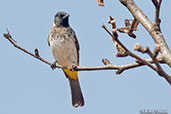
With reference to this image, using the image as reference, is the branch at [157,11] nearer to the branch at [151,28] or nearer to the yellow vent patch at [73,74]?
the branch at [151,28]

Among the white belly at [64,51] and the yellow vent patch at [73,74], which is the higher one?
the white belly at [64,51]

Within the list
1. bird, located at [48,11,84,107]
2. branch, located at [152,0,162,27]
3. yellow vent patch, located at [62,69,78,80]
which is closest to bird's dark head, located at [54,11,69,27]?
bird, located at [48,11,84,107]

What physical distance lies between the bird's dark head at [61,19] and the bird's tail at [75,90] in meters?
1.15

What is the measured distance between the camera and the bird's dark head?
7.67 metres

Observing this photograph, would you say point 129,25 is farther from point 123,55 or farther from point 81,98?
point 81,98

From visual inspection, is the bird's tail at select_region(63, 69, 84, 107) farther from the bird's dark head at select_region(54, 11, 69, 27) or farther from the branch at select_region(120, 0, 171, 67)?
the branch at select_region(120, 0, 171, 67)

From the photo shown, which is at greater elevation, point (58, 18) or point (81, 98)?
point (58, 18)

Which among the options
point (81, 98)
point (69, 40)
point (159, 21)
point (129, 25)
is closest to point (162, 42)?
point (159, 21)

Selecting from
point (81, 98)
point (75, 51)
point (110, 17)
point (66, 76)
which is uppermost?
point (110, 17)

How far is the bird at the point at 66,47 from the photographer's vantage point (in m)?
6.91

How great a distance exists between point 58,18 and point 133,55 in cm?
584

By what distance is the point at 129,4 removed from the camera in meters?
2.75

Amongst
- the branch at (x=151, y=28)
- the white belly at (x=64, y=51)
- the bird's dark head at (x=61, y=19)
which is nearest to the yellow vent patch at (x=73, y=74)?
the white belly at (x=64, y=51)

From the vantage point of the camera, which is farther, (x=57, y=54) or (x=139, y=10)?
(x=57, y=54)
